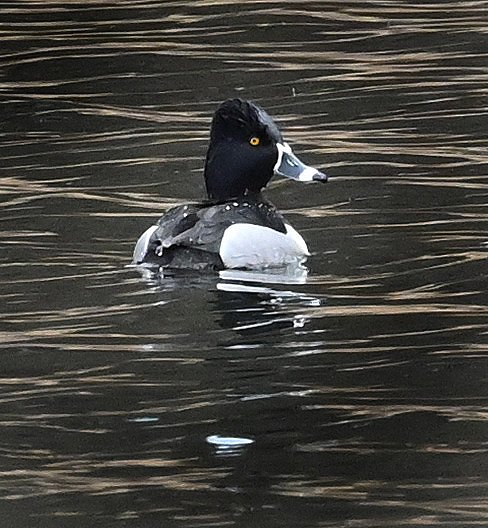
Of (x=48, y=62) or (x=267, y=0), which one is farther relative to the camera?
(x=267, y=0)

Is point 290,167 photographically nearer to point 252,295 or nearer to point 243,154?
point 243,154

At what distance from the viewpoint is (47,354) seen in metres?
8.24

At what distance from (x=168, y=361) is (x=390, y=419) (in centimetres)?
126

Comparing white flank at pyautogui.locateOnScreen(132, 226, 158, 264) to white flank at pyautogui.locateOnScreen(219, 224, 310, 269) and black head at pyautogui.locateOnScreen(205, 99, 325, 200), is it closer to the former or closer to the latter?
white flank at pyautogui.locateOnScreen(219, 224, 310, 269)

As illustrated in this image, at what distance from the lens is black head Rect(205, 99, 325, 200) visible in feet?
33.6

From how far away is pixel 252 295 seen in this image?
30.2 ft

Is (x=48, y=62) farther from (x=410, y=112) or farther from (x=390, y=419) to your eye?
(x=390, y=419)

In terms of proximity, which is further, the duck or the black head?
the black head

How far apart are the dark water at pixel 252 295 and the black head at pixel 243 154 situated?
0.44 metres

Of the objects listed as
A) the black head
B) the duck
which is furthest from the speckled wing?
the black head

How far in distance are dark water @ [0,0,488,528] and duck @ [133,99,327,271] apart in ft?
0.57

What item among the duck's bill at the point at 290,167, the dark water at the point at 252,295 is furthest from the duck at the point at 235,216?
the dark water at the point at 252,295

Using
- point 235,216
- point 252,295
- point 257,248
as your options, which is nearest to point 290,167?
point 235,216

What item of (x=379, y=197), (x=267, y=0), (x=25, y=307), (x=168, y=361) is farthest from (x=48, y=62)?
(x=168, y=361)
